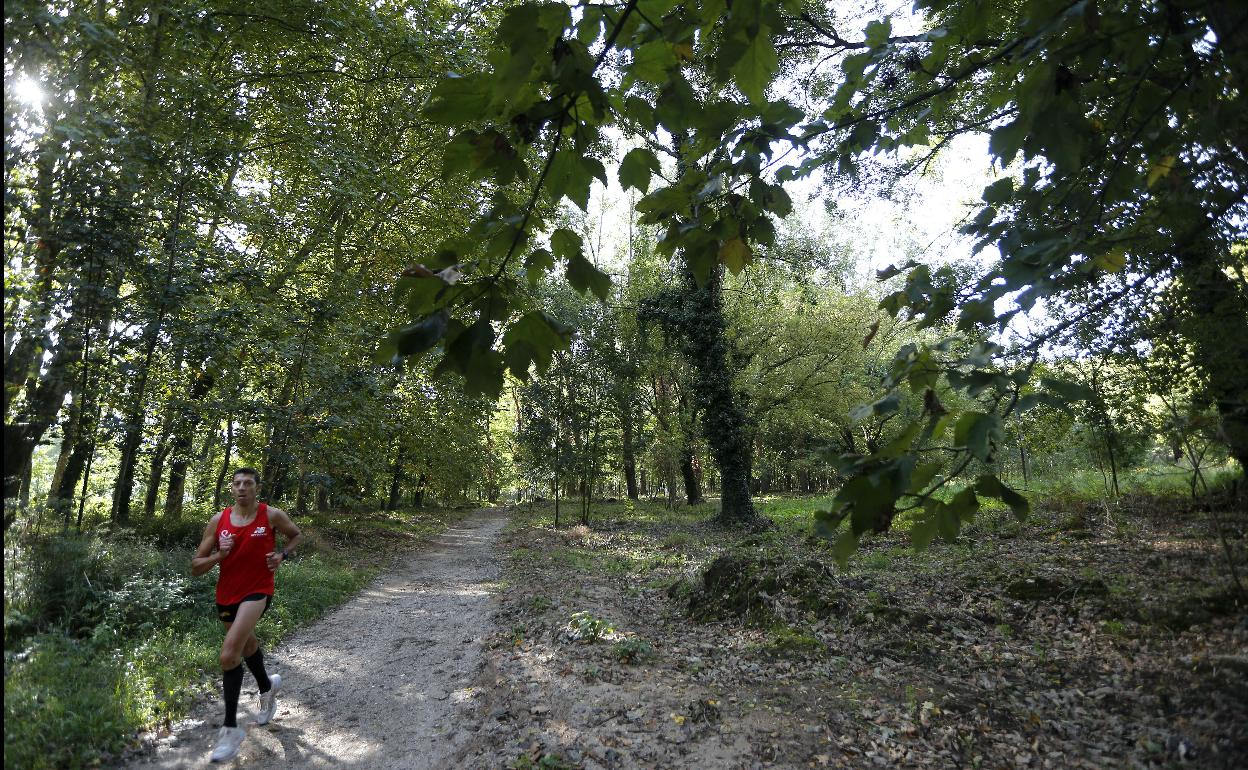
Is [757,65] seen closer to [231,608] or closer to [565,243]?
[565,243]

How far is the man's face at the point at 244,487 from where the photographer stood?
4.58 metres

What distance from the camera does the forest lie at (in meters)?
1.58

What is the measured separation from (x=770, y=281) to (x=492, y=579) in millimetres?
15474

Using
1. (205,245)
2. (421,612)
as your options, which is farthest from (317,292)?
(421,612)

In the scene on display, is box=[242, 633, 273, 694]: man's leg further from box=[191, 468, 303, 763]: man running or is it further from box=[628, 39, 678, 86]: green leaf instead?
box=[628, 39, 678, 86]: green leaf

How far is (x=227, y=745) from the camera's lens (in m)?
4.18

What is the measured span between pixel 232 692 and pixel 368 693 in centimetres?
140

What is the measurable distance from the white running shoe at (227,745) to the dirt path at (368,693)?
89 mm

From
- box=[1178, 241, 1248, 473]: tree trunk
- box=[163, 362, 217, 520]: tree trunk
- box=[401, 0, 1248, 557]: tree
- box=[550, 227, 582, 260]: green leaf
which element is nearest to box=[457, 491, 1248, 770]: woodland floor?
box=[1178, 241, 1248, 473]: tree trunk

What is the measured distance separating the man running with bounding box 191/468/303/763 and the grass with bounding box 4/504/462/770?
70cm

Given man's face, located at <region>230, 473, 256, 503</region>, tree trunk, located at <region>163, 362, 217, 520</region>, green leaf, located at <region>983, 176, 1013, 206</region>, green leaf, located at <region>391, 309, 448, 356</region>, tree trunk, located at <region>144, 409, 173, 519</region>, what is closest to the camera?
green leaf, located at <region>391, 309, 448, 356</region>

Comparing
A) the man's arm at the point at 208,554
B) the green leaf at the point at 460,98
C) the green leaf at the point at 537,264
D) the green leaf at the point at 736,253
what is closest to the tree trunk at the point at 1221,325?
the green leaf at the point at 736,253

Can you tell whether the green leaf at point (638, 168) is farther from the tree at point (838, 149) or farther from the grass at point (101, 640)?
the grass at point (101, 640)

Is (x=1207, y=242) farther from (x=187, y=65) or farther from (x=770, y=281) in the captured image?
(x=770, y=281)
